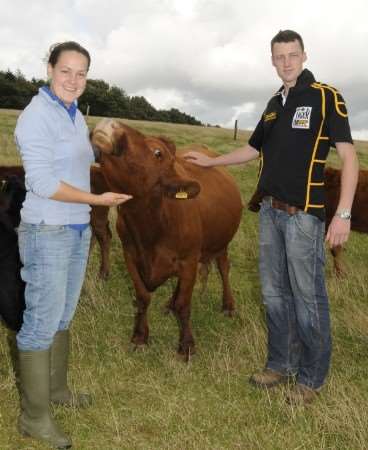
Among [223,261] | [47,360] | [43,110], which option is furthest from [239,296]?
[43,110]

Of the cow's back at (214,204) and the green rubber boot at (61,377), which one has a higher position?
the cow's back at (214,204)

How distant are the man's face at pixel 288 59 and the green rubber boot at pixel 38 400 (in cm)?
257

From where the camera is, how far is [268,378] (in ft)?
14.4

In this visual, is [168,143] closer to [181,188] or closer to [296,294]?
[181,188]

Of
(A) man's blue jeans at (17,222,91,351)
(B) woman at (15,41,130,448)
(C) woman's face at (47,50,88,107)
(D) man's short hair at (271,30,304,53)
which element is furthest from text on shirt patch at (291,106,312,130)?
(A) man's blue jeans at (17,222,91,351)

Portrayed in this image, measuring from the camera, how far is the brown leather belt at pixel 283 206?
3822mm

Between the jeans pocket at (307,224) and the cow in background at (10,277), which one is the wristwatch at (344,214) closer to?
the jeans pocket at (307,224)

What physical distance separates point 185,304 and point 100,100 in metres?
58.9

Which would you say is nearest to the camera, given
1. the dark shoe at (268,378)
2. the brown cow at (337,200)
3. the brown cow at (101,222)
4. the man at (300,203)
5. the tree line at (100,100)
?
the man at (300,203)

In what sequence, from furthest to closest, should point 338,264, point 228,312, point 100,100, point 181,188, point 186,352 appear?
point 100,100
point 338,264
point 228,312
point 186,352
point 181,188

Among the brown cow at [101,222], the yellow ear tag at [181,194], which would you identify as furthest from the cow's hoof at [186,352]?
the brown cow at [101,222]

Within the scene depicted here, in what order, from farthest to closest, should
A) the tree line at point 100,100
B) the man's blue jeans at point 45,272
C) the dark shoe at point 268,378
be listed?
the tree line at point 100,100, the dark shoe at point 268,378, the man's blue jeans at point 45,272

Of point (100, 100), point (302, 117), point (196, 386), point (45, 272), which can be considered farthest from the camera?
point (100, 100)

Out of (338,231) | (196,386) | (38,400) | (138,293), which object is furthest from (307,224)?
(38,400)
